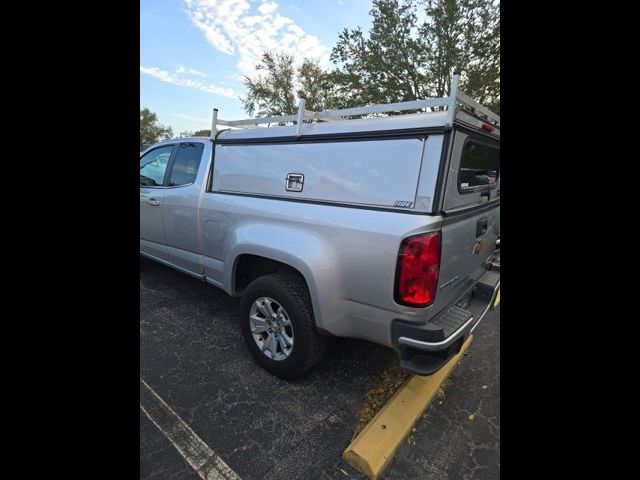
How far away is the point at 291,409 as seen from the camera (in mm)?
2486

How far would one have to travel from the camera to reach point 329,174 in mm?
2434

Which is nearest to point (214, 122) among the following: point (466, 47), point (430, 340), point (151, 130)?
point (430, 340)

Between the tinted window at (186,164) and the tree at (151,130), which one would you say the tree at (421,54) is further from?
the tree at (151,130)

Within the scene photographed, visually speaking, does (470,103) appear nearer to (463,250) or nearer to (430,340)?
(463,250)

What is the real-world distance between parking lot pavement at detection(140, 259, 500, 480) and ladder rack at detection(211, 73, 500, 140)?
1.98m

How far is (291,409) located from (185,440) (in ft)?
2.33

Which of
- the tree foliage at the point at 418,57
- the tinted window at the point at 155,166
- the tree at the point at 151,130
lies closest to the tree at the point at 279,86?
the tree foliage at the point at 418,57

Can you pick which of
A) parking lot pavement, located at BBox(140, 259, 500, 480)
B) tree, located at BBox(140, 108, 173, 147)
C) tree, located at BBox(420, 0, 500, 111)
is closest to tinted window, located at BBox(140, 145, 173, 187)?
parking lot pavement, located at BBox(140, 259, 500, 480)

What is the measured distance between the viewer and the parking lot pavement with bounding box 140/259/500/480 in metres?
2.06

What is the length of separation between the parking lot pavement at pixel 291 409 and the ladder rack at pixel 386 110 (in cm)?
198
